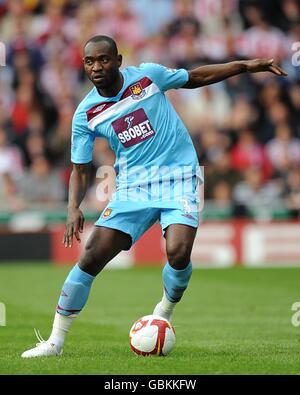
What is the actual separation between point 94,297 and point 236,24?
31.0 feet

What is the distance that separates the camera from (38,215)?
17719mm

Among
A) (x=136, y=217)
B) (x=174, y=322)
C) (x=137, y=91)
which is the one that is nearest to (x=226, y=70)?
(x=137, y=91)

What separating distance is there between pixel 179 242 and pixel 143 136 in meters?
0.91

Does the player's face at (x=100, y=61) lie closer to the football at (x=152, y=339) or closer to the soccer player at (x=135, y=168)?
the soccer player at (x=135, y=168)

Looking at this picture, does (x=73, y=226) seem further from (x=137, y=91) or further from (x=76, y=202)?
(x=137, y=91)

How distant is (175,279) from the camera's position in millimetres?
8219

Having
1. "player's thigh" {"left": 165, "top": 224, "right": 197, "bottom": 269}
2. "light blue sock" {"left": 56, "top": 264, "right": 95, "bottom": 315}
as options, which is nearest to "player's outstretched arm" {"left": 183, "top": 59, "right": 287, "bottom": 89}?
"player's thigh" {"left": 165, "top": 224, "right": 197, "bottom": 269}

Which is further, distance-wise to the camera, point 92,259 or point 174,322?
point 174,322

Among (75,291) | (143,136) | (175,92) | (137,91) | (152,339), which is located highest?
(175,92)

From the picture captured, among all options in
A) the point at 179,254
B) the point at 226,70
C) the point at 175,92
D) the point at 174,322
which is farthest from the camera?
the point at 175,92

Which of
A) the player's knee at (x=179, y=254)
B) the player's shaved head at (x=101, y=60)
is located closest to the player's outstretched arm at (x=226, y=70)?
the player's shaved head at (x=101, y=60)

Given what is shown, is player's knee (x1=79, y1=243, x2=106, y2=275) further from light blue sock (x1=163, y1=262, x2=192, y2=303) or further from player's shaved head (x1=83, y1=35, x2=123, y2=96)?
player's shaved head (x1=83, y1=35, x2=123, y2=96)

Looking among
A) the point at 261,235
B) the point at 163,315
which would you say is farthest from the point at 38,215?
the point at 163,315
